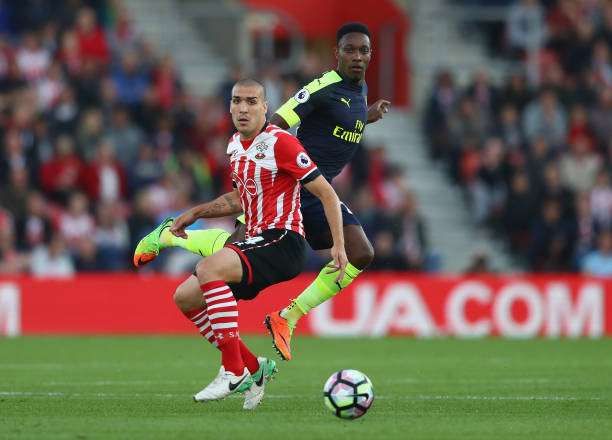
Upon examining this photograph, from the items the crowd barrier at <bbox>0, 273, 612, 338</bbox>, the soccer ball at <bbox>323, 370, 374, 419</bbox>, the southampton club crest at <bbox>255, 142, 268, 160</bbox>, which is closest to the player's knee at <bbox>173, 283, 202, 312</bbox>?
the southampton club crest at <bbox>255, 142, 268, 160</bbox>

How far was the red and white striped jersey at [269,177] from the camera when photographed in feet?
Answer: 31.5

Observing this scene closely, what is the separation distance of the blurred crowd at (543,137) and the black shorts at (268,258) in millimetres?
12203

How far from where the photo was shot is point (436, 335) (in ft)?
65.3

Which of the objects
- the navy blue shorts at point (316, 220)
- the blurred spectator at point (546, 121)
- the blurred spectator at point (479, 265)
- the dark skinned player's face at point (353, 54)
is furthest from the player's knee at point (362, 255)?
the blurred spectator at point (546, 121)

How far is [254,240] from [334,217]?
0.59m

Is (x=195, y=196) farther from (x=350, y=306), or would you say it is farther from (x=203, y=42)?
(x=203, y=42)

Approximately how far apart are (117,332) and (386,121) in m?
7.84

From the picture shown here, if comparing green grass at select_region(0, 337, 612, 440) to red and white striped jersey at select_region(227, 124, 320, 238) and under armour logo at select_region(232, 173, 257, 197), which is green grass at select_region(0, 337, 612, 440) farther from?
under armour logo at select_region(232, 173, 257, 197)

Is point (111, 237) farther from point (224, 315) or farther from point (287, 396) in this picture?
point (224, 315)

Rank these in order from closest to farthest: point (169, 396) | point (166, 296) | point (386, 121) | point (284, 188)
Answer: point (284, 188) → point (169, 396) → point (166, 296) → point (386, 121)

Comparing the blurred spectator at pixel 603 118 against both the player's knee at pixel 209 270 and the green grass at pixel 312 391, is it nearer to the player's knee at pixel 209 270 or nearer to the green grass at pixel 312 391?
the green grass at pixel 312 391

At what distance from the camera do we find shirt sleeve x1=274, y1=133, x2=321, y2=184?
952 centimetres

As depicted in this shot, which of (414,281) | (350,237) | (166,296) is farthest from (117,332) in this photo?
(350,237)

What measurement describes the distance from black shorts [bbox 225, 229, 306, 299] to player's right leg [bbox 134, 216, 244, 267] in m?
0.97
